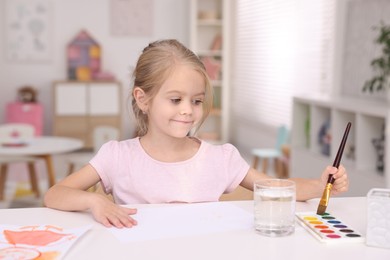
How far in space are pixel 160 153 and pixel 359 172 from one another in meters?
2.09

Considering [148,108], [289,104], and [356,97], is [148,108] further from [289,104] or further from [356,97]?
[289,104]

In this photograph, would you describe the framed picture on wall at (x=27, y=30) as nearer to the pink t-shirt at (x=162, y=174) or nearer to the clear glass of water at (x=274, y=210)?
the pink t-shirt at (x=162, y=174)

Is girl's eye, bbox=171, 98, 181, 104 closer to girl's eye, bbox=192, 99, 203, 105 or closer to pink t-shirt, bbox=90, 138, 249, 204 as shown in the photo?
girl's eye, bbox=192, 99, 203, 105

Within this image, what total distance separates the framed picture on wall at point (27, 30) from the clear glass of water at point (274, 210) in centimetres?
624

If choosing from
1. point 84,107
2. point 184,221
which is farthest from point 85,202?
point 84,107

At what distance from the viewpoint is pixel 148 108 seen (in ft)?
5.06

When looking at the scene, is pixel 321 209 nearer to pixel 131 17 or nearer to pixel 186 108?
pixel 186 108

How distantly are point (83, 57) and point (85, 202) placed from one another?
5941 mm

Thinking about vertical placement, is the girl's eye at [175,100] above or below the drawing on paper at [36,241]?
above

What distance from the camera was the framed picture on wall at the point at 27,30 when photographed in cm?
688

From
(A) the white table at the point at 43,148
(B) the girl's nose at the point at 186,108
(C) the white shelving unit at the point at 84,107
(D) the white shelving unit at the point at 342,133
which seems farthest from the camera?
(C) the white shelving unit at the point at 84,107

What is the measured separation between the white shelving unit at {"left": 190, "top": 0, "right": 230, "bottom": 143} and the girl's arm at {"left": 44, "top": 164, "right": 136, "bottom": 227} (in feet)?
18.1

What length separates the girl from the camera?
143 centimetres

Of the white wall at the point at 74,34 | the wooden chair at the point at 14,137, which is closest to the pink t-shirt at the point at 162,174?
the wooden chair at the point at 14,137
